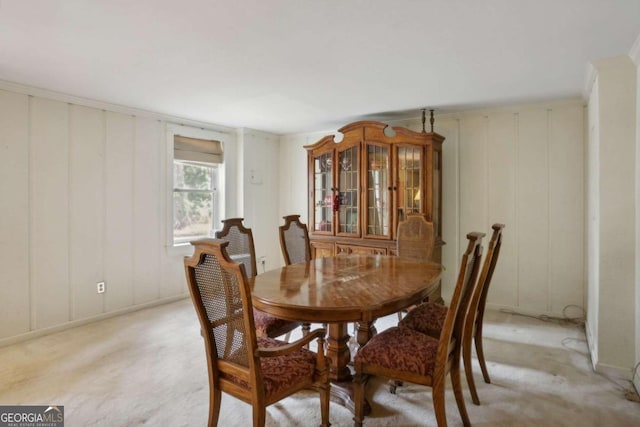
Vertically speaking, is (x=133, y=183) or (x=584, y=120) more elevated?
(x=584, y=120)

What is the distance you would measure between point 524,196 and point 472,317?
2342 millimetres

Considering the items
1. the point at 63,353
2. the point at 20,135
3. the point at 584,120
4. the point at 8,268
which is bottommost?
the point at 63,353

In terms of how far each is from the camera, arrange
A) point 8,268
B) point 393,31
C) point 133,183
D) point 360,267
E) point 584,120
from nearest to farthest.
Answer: point 393,31 → point 360,267 → point 8,268 → point 584,120 → point 133,183

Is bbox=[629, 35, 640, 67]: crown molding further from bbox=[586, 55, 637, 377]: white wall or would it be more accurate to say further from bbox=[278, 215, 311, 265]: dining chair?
bbox=[278, 215, 311, 265]: dining chair

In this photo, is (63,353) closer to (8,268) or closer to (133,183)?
(8,268)

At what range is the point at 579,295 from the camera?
3723mm

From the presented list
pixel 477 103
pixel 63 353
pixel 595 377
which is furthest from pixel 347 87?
pixel 63 353

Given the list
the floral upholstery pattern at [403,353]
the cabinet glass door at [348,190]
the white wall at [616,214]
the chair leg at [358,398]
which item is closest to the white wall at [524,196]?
the cabinet glass door at [348,190]

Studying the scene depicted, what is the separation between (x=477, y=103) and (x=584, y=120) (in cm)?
Answer: 103

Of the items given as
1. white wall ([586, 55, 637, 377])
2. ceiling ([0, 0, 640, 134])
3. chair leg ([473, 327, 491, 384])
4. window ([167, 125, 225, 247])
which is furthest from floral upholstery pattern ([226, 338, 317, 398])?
window ([167, 125, 225, 247])

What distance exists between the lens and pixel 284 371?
1.73m

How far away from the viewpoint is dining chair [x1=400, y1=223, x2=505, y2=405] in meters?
2.18

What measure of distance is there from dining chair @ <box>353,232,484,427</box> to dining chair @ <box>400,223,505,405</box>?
21 centimetres

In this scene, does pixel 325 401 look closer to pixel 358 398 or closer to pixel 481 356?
pixel 358 398
